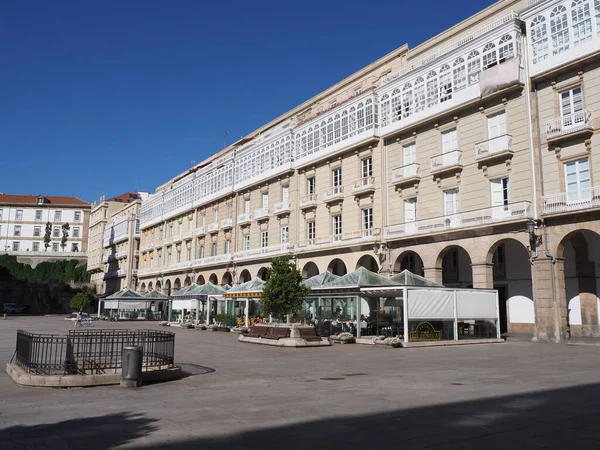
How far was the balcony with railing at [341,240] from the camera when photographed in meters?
33.5

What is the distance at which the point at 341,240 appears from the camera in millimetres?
35812

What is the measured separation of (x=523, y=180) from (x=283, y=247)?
19431mm

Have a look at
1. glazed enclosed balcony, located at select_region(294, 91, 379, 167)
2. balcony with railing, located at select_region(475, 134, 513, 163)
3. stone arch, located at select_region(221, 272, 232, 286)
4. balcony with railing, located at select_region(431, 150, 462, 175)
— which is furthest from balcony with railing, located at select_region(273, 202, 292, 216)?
balcony with railing, located at select_region(475, 134, 513, 163)

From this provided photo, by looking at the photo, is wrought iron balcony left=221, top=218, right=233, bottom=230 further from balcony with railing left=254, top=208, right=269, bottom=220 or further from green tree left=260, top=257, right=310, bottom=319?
green tree left=260, top=257, right=310, bottom=319

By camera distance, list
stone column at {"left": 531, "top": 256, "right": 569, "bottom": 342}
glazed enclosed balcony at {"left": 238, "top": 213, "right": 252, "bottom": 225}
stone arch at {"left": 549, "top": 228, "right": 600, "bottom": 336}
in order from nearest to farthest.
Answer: stone column at {"left": 531, "top": 256, "right": 569, "bottom": 342}, stone arch at {"left": 549, "top": 228, "right": 600, "bottom": 336}, glazed enclosed balcony at {"left": 238, "top": 213, "right": 252, "bottom": 225}

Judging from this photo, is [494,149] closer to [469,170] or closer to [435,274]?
[469,170]

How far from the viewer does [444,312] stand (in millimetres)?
24688

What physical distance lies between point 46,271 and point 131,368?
95478 mm

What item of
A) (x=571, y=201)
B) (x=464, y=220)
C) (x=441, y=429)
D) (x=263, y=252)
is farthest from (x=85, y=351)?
(x=263, y=252)

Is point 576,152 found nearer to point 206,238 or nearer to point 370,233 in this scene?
point 370,233

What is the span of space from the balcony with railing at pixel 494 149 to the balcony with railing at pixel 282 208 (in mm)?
16536

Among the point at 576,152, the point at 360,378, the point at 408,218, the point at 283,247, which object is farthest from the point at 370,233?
the point at 360,378

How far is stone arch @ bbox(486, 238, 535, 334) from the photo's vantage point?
96.5 feet

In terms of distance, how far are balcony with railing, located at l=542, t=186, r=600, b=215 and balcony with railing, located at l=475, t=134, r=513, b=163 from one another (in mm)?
3102
